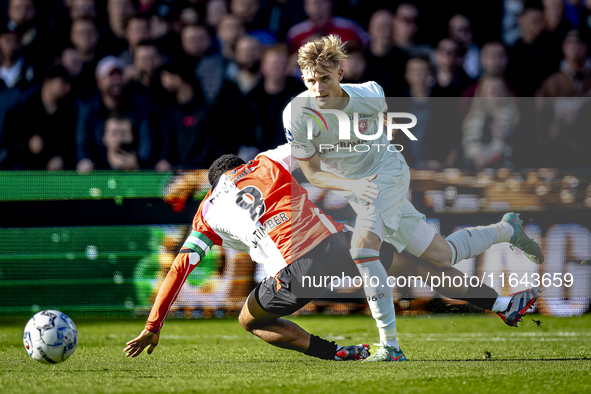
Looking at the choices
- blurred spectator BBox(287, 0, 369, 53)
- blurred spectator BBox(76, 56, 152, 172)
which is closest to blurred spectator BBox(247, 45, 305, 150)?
blurred spectator BBox(287, 0, 369, 53)

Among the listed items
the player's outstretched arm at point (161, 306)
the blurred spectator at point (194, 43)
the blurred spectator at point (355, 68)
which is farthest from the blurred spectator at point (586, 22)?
the player's outstretched arm at point (161, 306)

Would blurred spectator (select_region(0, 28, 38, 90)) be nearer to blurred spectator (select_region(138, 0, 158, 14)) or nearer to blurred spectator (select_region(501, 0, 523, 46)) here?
blurred spectator (select_region(138, 0, 158, 14))

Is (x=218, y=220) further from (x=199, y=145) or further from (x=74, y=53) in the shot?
(x=74, y=53)

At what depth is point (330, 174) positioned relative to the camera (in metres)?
5.30

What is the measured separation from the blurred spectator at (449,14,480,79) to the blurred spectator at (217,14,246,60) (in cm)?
254

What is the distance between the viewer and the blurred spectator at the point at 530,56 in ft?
Result: 25.6

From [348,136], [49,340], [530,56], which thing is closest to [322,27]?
[530,56]

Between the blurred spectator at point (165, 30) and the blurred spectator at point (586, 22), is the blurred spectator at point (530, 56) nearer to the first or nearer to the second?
the blurred spectator at point (586, 22)

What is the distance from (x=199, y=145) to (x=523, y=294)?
3991 mm

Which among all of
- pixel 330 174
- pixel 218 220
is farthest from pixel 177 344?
pixel 330 174

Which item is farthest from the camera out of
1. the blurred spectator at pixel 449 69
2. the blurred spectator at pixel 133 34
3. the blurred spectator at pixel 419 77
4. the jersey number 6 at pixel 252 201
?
the blurred spectator at pixel 133 34

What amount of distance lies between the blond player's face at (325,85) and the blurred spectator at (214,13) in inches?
156

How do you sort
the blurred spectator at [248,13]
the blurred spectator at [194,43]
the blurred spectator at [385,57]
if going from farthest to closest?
the blurred spectator at [248,13], the blurred spectator at [194,43], the blurred spectator at [385,57]

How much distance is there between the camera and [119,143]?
26.0ft
